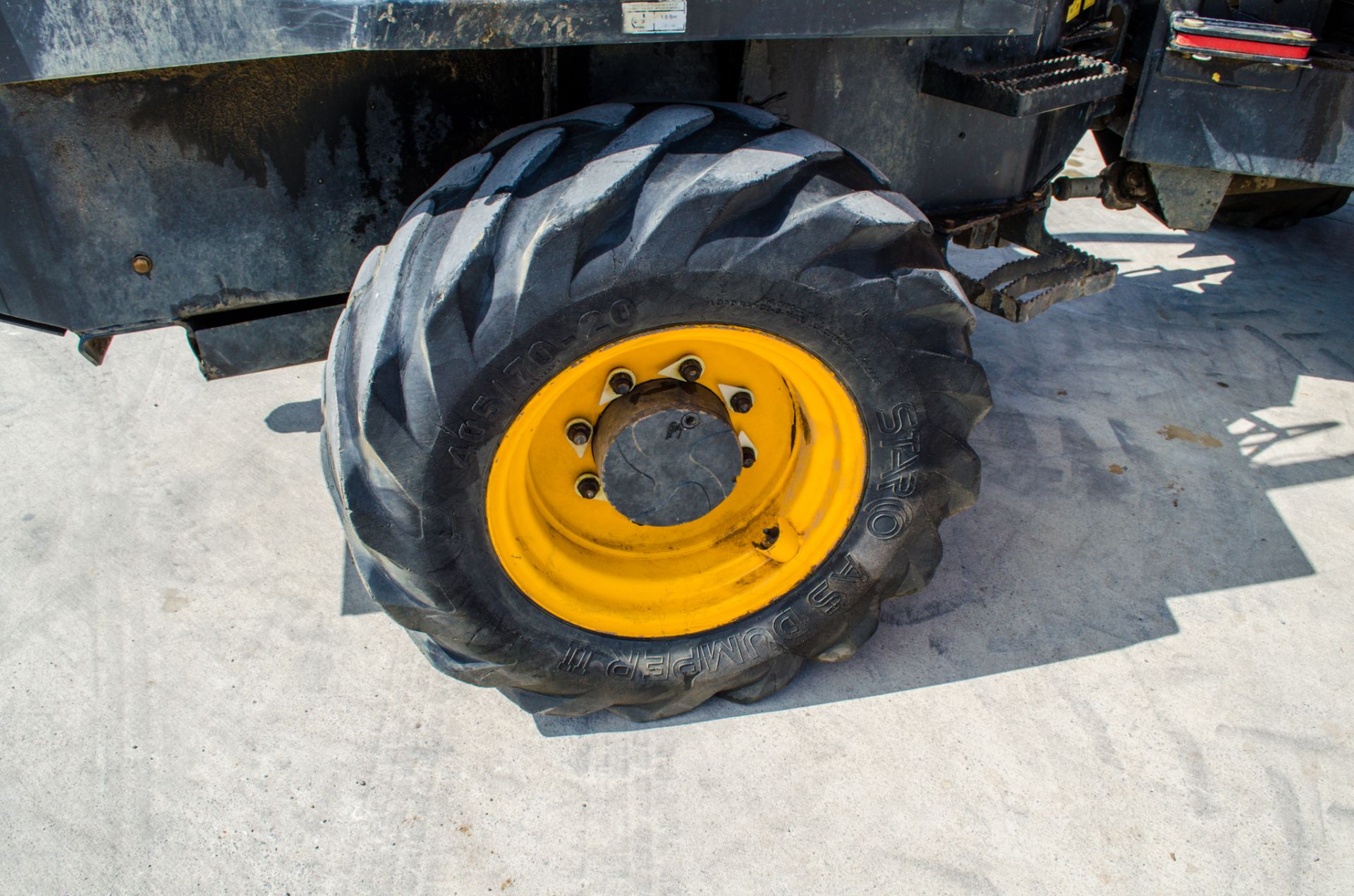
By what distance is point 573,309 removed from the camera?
1824 mm

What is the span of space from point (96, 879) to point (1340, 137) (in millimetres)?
3745

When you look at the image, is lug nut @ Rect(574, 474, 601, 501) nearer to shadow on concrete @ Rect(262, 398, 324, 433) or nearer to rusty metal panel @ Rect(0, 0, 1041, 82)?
rusty metal panel @ Rect(0, 0, 1041, 82)

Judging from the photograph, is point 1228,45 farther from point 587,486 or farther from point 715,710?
point 715,710

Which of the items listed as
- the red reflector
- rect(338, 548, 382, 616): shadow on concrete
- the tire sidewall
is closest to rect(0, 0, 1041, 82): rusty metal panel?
the tire sidewall

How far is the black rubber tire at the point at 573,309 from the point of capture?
180 cm

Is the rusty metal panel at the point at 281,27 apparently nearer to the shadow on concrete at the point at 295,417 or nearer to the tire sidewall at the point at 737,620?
the tire sidewall at the point at 737,620

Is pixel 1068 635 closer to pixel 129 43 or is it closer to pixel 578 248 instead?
pixel 578 248

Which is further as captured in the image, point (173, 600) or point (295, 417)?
point (295, 417)

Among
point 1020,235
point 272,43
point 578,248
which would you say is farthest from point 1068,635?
point 272,43

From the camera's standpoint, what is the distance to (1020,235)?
3.15 m

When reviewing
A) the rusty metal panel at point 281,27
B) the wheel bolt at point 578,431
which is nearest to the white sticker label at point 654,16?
the rusty metal panel at point 281,27

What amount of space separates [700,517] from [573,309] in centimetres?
72

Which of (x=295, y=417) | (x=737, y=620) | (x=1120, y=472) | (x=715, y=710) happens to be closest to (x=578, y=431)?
(x=737, y=620)

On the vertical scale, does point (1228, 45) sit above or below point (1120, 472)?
above
